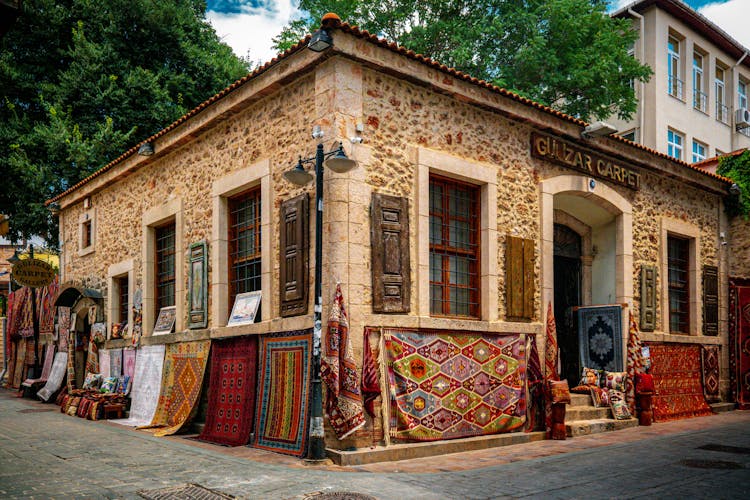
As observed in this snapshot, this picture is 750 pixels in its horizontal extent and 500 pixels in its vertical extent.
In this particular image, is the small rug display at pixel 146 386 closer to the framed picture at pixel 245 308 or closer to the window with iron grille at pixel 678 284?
the framed picture at pixel 245 308

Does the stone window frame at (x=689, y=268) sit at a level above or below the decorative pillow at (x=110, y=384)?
above

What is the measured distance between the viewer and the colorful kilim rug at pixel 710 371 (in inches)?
570

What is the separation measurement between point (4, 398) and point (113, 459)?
1096 centimetres

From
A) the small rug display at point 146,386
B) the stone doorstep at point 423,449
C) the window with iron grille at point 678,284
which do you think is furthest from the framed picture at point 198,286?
the window with iron grille at point 678,284

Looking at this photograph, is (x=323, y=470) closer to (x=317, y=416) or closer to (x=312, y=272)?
(x=317, y=416)

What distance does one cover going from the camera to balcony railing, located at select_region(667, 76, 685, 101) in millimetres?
25484

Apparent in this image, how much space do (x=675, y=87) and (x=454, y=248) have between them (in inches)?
777

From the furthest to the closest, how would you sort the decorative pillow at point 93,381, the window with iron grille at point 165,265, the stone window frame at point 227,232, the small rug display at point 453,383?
1. the decorative pillow at point 93,381
2. the window with iron grille at point 165,265
3. the stone window frame at point 227,232
4. the small rug display at point 453,383

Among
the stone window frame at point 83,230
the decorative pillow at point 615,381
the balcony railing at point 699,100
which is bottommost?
the decorative pillow at point 615,381

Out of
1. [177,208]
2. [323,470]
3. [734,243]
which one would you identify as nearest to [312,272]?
[323,470]

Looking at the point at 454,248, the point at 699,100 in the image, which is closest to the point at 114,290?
the point at 454,248

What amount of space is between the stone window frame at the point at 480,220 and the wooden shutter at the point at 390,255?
28cm

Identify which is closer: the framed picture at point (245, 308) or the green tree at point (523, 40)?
the framed picture at point (245, 308)

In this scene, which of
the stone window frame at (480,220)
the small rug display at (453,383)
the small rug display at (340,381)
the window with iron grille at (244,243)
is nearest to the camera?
the small rug display at (340,381)
